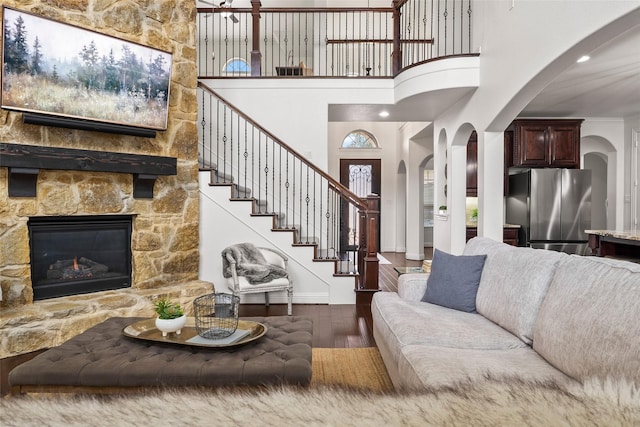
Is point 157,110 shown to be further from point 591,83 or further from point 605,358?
point 591,83

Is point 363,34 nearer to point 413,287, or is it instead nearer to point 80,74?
point 80,74

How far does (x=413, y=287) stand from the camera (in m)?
3.06

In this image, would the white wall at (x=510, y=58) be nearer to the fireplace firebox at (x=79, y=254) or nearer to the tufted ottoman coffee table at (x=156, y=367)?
the tufted ottoman coffee table at (x=156, y=367)

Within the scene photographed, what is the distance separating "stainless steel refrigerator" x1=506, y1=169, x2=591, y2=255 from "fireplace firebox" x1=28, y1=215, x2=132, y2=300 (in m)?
5.35

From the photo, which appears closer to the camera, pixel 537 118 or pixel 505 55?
pixel 505 55

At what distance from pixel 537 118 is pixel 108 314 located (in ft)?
20.7

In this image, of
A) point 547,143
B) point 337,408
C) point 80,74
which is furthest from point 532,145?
point 337,408

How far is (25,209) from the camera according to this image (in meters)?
3.43

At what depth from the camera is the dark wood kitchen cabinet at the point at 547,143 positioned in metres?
5.91

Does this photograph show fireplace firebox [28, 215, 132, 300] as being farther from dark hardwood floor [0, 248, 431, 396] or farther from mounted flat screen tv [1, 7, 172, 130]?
mounted flat screen tv [1, 7, 172, 130]

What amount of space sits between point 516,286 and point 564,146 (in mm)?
4755

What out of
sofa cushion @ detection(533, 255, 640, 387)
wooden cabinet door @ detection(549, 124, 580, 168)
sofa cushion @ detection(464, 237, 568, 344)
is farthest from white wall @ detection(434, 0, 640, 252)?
sofa cushion @ detection(533, 255, 640, 387)

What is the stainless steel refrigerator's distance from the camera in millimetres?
5590

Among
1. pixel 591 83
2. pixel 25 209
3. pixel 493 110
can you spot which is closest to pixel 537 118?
pixel 591 83
